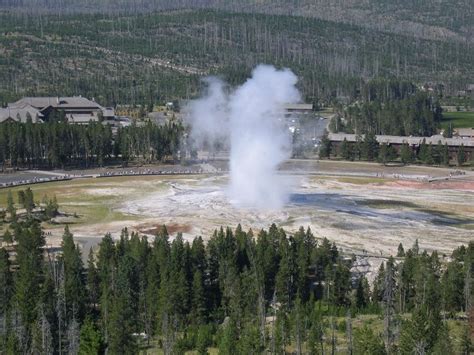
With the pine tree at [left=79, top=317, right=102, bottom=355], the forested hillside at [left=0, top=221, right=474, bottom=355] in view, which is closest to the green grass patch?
the forested hillside at [left=0, top=221, right=474, bottom=355]

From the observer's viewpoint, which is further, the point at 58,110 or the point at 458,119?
the point at 458,119

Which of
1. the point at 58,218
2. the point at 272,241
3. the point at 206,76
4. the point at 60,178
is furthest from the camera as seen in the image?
the point at 206,76

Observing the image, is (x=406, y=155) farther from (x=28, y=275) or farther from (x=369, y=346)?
(x=369, y=346)

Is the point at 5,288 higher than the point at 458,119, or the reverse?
the point at 458,119

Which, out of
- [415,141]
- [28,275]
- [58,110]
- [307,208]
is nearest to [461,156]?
[415,141]

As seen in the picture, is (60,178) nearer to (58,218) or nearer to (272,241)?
(58,218)

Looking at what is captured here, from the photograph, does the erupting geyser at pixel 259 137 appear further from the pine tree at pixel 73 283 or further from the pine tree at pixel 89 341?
the pine tree at pixel 89 341

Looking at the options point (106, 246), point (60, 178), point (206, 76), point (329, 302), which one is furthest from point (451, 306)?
point (206, 76)

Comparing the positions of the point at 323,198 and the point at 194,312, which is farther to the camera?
the point at 323,198

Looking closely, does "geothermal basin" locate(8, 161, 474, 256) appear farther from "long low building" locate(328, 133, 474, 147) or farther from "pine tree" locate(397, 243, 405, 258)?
"long low building" locate(328, 133, 474, 147)

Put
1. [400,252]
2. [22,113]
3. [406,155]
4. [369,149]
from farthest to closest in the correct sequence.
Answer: [22,113], [369,149], [406,155], [400,252]
